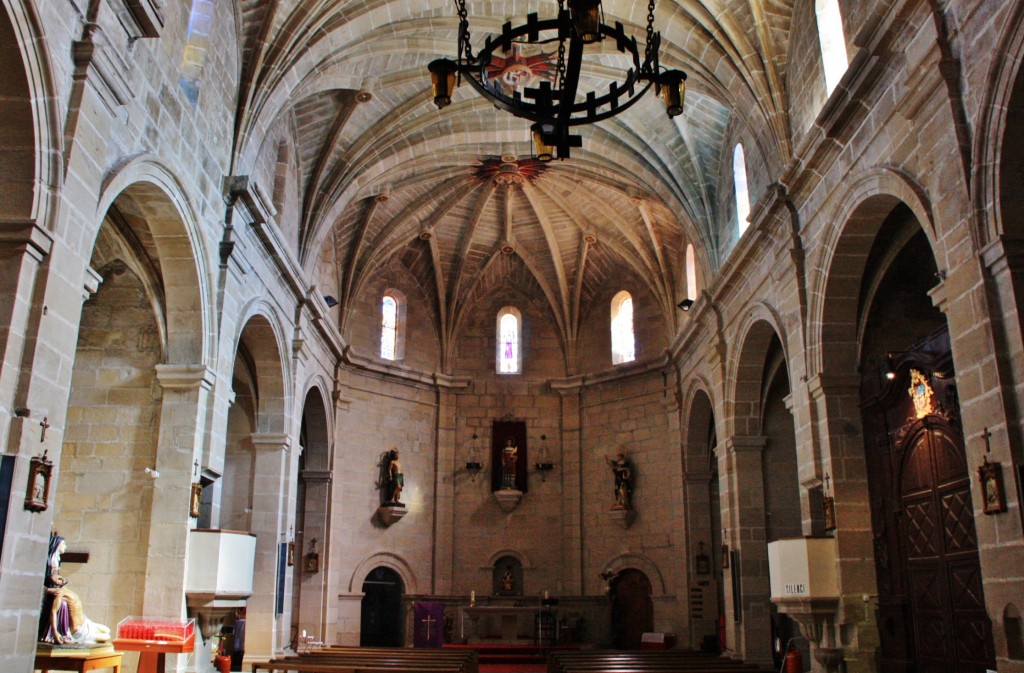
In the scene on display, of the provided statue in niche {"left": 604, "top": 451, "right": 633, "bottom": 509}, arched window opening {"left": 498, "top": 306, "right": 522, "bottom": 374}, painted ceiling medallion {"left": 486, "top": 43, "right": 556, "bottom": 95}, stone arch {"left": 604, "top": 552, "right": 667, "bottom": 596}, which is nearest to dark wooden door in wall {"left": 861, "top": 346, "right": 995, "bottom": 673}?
painted ceiling medallion {"left": 486, "top": 43, "right": 556, "bottom": 95}

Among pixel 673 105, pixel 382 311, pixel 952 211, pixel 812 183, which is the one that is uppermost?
pixel 382 311

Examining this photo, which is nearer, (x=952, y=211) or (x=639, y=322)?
(x=952, y=211)

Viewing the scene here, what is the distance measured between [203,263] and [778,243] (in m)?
8.01

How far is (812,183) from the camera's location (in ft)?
39.8

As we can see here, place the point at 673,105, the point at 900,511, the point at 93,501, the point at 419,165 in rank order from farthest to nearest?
the point at 419,165 → the point at 900,511 → the point at 93,501 → the point at 673,105

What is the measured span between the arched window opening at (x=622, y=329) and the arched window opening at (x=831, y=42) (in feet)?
38.6

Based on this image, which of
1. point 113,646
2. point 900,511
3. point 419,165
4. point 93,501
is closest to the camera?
point 113,646

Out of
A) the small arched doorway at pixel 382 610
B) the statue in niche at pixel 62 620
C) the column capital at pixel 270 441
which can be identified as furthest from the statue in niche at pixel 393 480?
the statue in niche at pixel 62 620

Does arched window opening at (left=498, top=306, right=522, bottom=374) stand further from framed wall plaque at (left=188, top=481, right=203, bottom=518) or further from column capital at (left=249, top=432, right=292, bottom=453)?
framed wall plaque at (left=188, top=481, right=203, bottom=518)

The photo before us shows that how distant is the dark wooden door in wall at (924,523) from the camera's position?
36.4 feet

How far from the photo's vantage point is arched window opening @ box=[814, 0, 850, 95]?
1180 centimetres

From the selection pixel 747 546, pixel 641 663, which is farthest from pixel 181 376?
pixel 747 546

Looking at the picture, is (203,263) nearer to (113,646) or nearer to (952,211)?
(113,646)

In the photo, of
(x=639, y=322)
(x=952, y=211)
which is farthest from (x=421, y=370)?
(x=952, y=211)
